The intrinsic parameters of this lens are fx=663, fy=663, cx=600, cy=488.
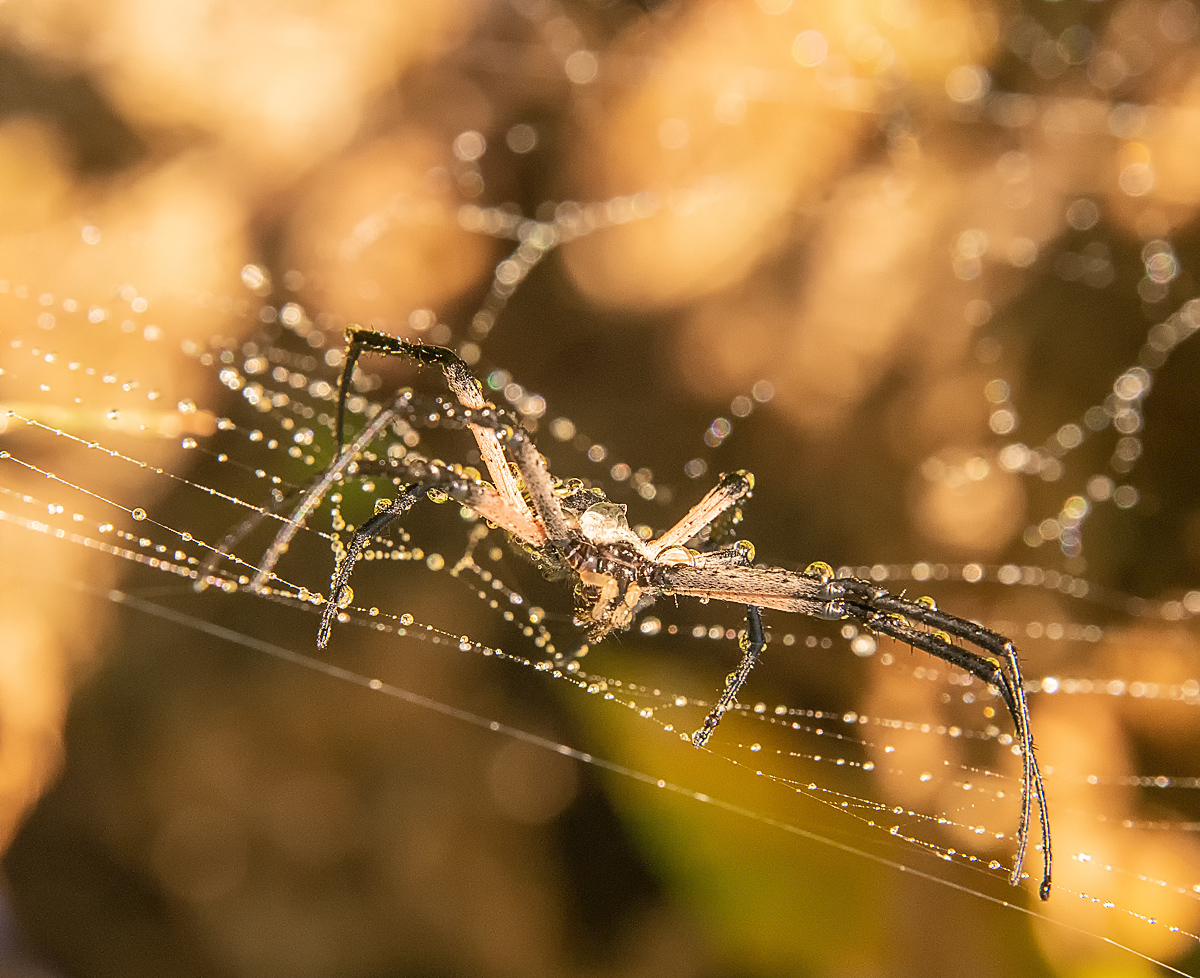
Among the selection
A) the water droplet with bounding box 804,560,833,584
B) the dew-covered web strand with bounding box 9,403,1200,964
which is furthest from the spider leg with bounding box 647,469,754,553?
the dew-covered web strand with bounding box 9,403,1200,964

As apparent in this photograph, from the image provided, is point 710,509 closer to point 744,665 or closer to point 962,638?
point 744,665

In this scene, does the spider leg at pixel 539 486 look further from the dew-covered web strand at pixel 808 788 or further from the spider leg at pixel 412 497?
→ the dew-covered web strand at pixel 808 788

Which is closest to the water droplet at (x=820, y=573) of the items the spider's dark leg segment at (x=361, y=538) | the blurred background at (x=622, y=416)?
the spider's dark leg segment at (x=361, y=538)

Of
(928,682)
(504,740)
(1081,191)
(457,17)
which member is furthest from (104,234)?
(1081,191)

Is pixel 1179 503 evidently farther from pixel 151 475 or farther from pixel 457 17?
pixel 151 475

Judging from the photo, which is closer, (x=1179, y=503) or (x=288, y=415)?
(x=288, y=415)

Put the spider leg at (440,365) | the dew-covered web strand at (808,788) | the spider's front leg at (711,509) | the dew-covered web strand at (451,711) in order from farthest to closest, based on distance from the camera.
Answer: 1. the dew-covered web strand at (451,711)
2. the dew-covered web strand at (808,788)
3. the spider's front leg at (711,509)
4. the spider leg at (440,365)

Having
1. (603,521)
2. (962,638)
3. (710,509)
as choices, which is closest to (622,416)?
(710,509)
